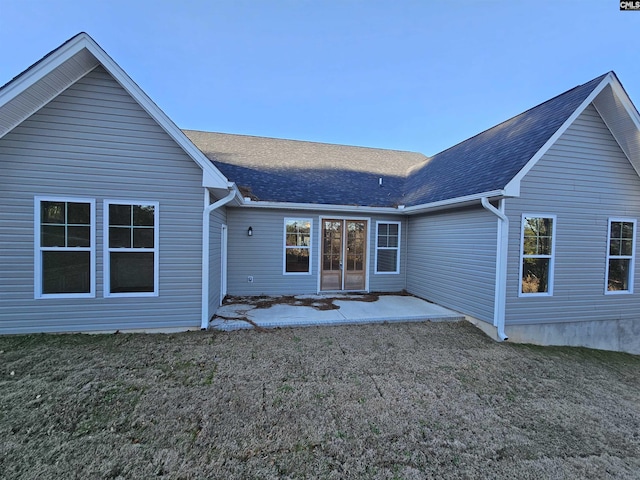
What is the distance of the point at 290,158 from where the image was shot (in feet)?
34.1

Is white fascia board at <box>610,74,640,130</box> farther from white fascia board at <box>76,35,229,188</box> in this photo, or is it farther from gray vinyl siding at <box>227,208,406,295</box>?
white fascia board at <box>76,35,229,188</box>

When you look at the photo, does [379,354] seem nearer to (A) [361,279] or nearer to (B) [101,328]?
(A) [361,279]

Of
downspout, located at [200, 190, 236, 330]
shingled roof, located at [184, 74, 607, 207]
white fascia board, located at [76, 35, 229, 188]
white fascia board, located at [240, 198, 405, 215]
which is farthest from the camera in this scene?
white fascia board, located at [240, 198, 405, 215]

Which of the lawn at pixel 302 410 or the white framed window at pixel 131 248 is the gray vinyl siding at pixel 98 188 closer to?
the white framed window at pixel 131 248

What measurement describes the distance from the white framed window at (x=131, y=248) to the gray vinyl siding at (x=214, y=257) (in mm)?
923

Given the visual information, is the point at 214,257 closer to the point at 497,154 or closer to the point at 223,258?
the point at 223,258

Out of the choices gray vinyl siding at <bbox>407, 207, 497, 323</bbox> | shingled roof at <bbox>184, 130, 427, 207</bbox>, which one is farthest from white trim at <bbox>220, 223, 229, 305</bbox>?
gray vinyl siding at <bbox>407, 207, 497, 323</bbox>

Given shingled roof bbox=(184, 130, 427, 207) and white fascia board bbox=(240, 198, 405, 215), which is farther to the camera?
shingled roof bbox=(184, 130, 427, 207)

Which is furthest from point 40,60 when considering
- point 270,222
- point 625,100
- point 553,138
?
point 625,100

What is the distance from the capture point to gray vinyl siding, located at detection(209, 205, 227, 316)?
5429 mm

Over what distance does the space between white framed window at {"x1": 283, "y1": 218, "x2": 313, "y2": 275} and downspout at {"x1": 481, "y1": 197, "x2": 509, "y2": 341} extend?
4.52 meters

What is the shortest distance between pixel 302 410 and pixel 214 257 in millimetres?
3727

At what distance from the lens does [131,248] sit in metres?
4.85

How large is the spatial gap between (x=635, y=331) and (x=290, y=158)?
10.8 m
